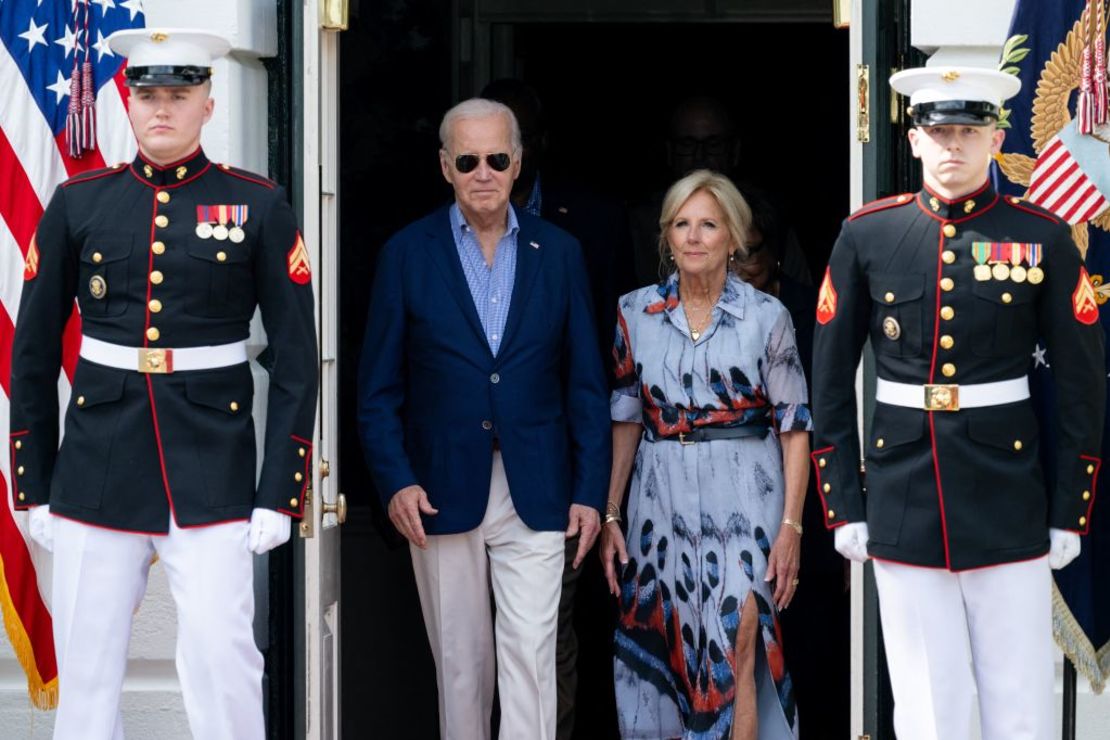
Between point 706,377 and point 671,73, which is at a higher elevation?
point 671,73

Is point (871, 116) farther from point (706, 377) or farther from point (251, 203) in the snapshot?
point (251, 203)

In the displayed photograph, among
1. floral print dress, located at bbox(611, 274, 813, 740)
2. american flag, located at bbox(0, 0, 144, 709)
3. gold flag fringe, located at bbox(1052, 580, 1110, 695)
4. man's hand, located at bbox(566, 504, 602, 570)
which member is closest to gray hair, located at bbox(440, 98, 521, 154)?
floral print dress, located at bbox(611, 274, 813, 740)

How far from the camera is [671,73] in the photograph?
9703mm

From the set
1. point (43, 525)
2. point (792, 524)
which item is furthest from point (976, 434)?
point (43, 525)

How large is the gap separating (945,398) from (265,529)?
1526mm

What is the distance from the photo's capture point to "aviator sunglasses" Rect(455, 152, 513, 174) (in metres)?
5.70

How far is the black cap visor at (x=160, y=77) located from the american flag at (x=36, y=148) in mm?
593

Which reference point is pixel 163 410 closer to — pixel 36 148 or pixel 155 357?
pixel 155 357

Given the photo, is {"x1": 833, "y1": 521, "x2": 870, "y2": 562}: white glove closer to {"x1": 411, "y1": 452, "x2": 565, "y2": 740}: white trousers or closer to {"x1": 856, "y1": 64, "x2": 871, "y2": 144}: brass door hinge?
{"x1": 411, "y1": 452, "x2": 565, "y2": 740}: white trousers

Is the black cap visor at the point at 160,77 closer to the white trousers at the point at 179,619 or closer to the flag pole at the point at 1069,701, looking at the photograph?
the white trousers at the point at 179,619

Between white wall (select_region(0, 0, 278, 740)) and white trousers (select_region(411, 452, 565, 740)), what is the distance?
19.0 inches

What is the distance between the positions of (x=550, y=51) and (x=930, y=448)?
4996 millimetres

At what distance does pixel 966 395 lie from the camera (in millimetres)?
4734

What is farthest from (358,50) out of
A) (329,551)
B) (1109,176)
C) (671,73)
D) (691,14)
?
(1109,176)
